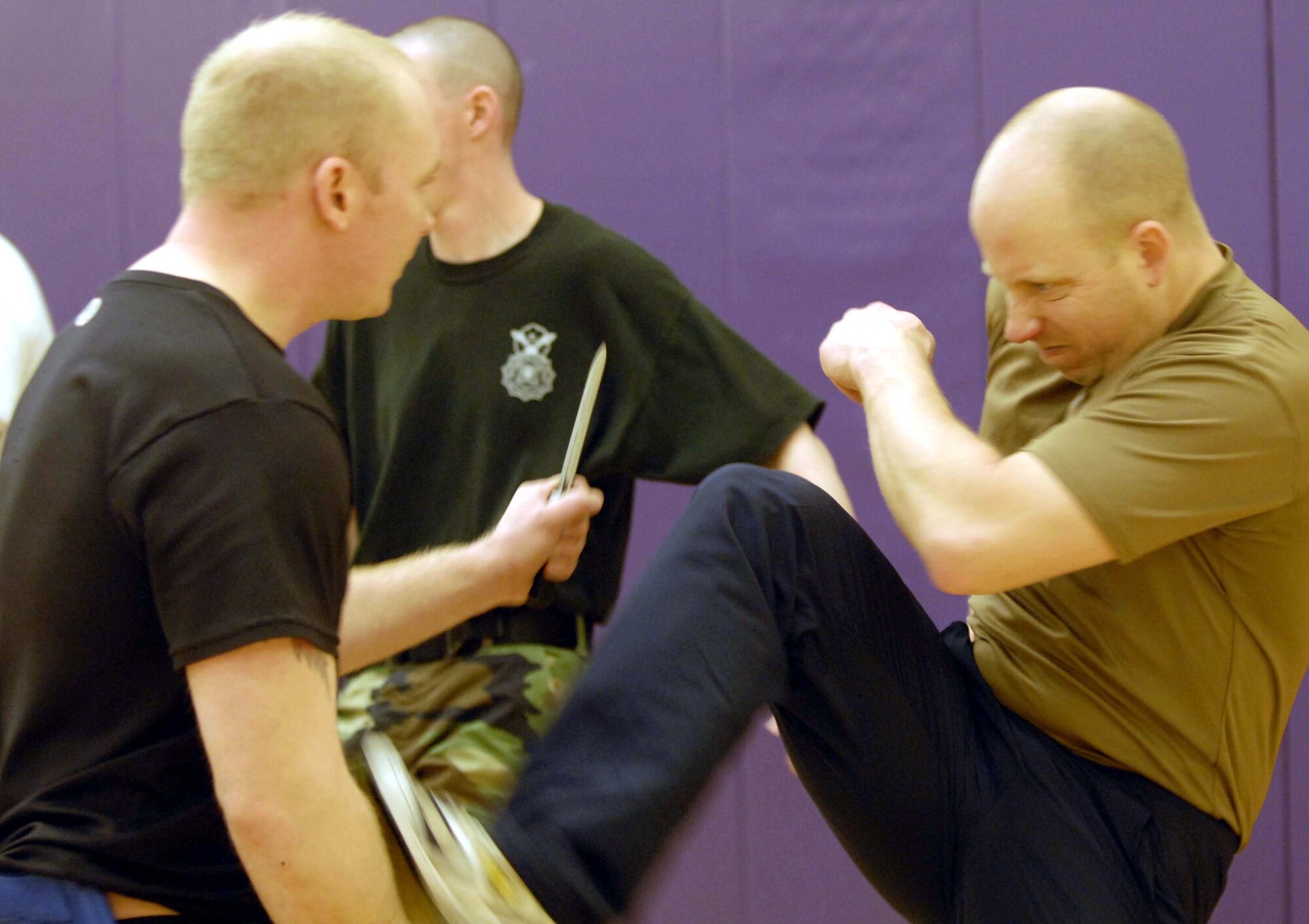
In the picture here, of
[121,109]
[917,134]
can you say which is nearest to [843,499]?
[917,134]

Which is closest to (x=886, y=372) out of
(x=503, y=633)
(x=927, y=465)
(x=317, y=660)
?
(x=927, y=465)

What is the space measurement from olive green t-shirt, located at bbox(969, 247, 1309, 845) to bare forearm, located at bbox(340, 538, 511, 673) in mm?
535

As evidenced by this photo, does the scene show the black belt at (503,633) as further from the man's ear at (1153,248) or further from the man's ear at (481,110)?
the man's ear at (1153,248)

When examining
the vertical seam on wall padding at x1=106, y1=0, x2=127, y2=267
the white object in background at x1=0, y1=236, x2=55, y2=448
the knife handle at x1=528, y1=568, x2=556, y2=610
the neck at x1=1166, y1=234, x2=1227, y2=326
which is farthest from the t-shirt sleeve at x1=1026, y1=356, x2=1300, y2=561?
the vertical seam on wall padding at x1=106, y1=0, x2=127, y2=267

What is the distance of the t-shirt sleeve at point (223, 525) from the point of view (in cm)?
80

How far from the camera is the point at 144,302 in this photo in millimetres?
888

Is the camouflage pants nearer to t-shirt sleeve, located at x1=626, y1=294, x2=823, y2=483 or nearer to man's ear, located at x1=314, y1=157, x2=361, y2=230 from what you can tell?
t-shirt sleeve, located at x1=626, y1=294, x2=823, y2=483

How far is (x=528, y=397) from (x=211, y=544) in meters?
0.81

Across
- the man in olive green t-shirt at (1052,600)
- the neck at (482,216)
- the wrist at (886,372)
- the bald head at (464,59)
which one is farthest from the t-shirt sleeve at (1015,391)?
the bald head at (464,59)

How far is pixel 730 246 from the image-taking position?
1990 millimetres

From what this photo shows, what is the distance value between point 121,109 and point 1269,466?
1.82 m

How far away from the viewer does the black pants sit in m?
1.06

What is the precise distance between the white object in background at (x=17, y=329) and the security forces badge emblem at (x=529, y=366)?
54 centimetres

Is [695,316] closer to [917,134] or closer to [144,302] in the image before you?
[917,134]
